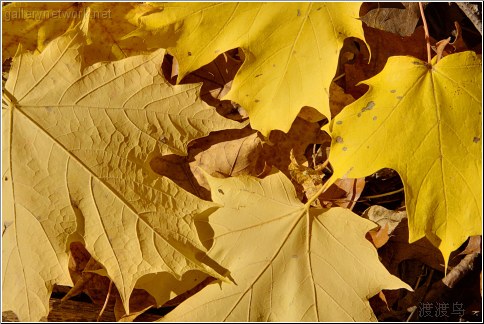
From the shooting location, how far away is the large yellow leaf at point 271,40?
96 cm

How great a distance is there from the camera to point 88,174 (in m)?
0.94

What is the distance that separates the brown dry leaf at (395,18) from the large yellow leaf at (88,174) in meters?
0.35

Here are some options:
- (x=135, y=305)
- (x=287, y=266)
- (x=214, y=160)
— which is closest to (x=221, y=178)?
(x=214, y=160)

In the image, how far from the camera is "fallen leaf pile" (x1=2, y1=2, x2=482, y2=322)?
0.94 m

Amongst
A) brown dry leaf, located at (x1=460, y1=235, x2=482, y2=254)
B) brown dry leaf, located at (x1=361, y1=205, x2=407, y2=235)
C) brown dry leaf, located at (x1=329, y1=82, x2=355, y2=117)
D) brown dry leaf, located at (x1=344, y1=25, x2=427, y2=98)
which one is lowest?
brown dry leaf, located at (x1=460, y1=235, x2=482, y2=254)

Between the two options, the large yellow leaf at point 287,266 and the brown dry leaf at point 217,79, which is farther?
the brown dry leaf at point 217,79

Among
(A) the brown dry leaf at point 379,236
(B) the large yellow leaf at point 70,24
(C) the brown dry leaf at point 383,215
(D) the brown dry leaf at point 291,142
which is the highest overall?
(B) the large yellow leaf at point 70,24

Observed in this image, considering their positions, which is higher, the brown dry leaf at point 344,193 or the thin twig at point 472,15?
the thin twig at point 472,15

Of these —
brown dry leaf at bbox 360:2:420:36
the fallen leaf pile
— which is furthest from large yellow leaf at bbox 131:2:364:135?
brown dry leaf at bbox 360:2:420:36

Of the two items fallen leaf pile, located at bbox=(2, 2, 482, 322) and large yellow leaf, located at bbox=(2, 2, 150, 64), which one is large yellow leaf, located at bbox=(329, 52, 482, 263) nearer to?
fallen leaf pile, located at bbox=(2, 2, 482, 322)

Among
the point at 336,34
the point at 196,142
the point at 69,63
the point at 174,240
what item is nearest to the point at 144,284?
the point at 174,240

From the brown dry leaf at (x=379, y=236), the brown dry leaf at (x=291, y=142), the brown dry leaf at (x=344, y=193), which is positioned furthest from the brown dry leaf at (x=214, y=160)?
the brown dry leaf at (x=379, y=236)

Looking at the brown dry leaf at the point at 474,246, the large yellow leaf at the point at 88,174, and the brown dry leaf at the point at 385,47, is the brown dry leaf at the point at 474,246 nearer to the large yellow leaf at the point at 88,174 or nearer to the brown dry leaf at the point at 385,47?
the brown dry leaf at the point at 385,47

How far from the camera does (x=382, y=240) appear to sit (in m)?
1.08
